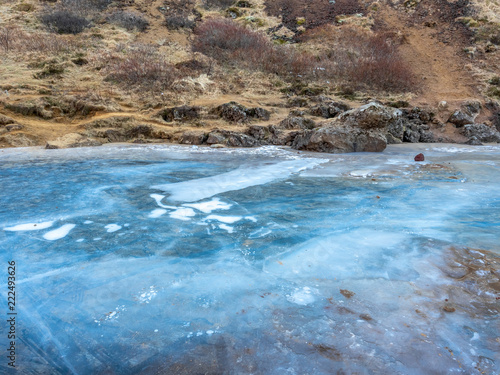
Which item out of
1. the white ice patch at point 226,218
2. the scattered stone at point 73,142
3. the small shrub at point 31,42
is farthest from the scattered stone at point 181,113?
the white ice patch at point 226,218

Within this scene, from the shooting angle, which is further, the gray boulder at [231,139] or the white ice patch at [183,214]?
the gray boulder at [231,139]

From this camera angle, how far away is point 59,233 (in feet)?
11.7

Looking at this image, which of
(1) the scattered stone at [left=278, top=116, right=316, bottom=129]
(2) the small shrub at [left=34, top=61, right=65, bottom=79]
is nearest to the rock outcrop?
(1) the scattered stone at [left=278, top=116, right=316, bottom=129]

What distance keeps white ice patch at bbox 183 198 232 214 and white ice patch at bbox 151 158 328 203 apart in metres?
0.21

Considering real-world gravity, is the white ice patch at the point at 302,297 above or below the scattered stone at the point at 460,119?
above

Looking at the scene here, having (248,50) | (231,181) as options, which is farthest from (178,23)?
(231,181)

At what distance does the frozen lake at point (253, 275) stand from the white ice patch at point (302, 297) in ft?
0.06

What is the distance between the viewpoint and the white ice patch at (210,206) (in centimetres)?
432

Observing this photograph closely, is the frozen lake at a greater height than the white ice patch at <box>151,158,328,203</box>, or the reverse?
the frozen lake

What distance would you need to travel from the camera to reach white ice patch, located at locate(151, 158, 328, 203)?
4.95 meters

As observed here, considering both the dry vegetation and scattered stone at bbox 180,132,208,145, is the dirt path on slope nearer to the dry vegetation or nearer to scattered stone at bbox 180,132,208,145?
the dry vegetation

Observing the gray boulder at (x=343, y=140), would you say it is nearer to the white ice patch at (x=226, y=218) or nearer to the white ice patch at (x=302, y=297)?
the white ice patch at (x=226, y=218)

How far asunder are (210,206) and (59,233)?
164cm

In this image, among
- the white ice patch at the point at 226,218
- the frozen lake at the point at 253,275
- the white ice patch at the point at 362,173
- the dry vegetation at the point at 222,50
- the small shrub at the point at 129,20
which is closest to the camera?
the frozen lake at the point at 253,275
